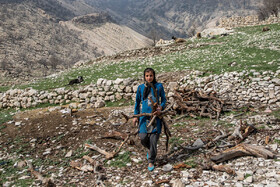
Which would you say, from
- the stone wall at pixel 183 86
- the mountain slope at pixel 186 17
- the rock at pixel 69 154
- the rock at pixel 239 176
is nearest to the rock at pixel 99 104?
the stone wall at pixel 183 86

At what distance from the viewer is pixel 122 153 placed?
17.5 feet

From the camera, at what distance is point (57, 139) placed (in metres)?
6.68

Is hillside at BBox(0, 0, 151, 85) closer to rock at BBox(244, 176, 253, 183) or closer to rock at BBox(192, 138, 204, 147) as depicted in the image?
rock at BBox(192, 138, 204, 147)

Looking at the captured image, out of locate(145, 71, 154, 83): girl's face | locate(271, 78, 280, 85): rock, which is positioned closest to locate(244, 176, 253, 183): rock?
locate(145, 71, 154, 83): girl's face

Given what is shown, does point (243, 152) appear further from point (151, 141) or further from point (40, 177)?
point (40, 177)

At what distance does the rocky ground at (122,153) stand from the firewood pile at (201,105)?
31cm

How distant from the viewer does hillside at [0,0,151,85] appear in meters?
54.7

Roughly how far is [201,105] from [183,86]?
8.40ft

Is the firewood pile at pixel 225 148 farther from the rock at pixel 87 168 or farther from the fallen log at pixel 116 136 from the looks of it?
the rock at pixel 87 168

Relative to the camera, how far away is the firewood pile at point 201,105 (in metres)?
7.34

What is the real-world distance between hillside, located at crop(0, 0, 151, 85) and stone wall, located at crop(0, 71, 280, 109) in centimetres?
3073

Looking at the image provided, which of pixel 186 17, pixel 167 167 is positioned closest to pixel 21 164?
pixel 167 167

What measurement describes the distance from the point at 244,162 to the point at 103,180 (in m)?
3.09

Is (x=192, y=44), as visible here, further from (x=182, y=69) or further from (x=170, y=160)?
(x=170, y=160)
